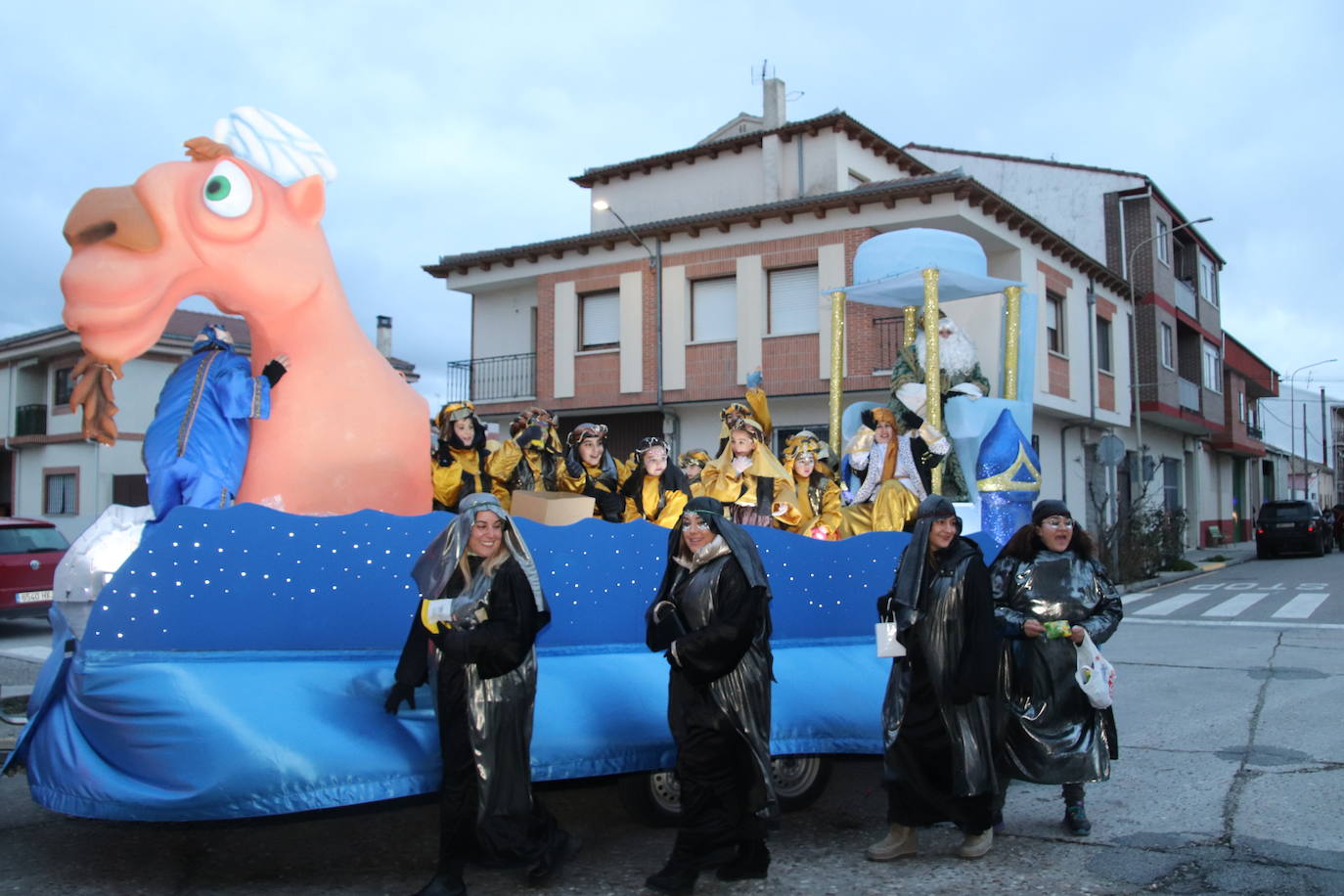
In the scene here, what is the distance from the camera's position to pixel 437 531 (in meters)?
4.60

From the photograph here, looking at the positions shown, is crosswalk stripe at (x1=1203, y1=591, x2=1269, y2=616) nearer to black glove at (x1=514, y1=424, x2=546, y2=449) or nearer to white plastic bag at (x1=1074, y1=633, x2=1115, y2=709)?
white plastic bag at (x1=1074, y1=633, x2=1115, y2=709)

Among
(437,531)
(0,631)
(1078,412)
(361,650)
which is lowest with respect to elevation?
(0,631)

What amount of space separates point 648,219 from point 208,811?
1873 centimetres

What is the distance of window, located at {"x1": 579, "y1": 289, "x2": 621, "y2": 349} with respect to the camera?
1998 centimetres

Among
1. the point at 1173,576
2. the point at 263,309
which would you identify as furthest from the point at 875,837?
the point at 1173,576

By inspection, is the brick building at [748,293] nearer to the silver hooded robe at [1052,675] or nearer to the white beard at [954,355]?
the white beard at [954,355]

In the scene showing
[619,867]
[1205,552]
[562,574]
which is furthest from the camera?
[1205,552]

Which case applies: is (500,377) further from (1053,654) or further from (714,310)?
(1053,654)

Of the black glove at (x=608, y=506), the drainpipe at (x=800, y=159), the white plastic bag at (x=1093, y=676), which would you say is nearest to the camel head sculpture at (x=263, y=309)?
the black glove at (x=608, y=506)

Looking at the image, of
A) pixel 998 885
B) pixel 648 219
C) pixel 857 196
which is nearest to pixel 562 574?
pixel 998 885

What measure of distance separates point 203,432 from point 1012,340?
18.0ft

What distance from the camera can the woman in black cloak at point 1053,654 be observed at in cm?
466

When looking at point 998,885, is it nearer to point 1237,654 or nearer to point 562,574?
point 562,574

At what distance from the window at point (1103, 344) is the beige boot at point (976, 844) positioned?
1949cm
